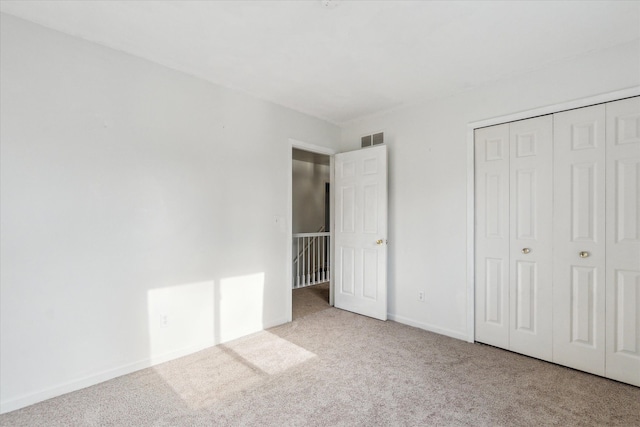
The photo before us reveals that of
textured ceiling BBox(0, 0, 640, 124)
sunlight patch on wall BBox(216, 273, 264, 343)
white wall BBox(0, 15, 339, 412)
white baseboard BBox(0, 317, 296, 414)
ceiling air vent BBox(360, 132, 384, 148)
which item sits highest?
textured ceiling BBox(0, 0, 640, 124)

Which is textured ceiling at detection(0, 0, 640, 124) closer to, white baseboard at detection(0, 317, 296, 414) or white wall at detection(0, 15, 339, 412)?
white wall at detection(0, 15, 339, 412)

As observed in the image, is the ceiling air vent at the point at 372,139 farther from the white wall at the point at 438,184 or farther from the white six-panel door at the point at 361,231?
the white six-panel door at the point at 361,231

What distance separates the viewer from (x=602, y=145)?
2443 millimetres

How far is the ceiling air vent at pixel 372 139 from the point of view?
3971mm

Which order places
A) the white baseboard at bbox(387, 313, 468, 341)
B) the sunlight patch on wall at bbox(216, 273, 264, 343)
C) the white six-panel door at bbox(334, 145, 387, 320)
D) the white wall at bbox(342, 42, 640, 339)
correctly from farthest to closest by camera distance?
the white six-panel door at bbox(334, 145, 387, 320)
the white baseboard at bbox(387, 313, 468, 341)
the sunlight patch on wall at bbox(216, 273, 264, 343)
the white wall at bbox(342, 42, 640, 339)

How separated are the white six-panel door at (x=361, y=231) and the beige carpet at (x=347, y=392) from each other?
953 mm

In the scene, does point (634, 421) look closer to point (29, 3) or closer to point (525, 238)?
point (525, 238)

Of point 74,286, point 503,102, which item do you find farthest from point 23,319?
point 503,102

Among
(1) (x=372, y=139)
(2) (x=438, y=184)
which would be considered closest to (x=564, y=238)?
(2) (x=438, y=184)

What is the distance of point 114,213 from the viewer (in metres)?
2.43

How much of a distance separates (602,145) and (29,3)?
4116mm

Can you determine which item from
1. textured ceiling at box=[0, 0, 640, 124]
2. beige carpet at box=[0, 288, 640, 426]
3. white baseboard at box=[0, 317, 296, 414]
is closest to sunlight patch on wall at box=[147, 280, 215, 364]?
white baseboard at box=[0, 317, 296, 414]

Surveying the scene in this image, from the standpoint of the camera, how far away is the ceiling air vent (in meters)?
3.97

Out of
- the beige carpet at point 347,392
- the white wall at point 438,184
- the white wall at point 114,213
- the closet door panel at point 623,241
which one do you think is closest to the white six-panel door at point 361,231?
the white wall at point 438,184
